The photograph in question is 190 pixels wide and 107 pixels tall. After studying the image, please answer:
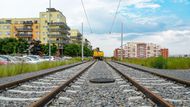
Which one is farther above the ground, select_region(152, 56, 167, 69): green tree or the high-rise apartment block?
the high-rise apartment block

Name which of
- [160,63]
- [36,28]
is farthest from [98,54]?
[36,28]

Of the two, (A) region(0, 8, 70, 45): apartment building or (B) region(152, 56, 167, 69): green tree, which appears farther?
(A) region(0, 8, 70, 45): apartment building

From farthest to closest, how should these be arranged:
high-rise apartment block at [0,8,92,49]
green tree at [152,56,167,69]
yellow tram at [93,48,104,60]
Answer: high-rise apartment block at [0,8,92,49]
yellow tram at [93,48,104,60]
green tree at [152,56,167,69]

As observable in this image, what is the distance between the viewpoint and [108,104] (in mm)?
7145

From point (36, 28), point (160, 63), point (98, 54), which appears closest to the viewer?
point (160, 63)

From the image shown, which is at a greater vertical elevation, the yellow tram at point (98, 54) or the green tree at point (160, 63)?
the yellow tram at point (98, 54)

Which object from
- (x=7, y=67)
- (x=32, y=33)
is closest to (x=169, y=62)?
(x=7, y=67)

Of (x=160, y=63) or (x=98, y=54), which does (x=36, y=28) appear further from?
(x=160, y=63)

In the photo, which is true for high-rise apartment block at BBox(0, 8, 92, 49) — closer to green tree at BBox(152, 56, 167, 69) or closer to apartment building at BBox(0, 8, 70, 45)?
apartment building at BBox(0, 8, 70, 45)

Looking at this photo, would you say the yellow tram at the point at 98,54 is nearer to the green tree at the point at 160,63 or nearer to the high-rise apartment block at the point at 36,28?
the high-rise apartment block at the point at 36,28

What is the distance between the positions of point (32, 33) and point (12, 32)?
856cm

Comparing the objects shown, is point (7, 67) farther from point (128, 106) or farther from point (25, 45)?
point (25, 45)

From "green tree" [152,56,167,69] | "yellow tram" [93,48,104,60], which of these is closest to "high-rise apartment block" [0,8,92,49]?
"yellow tram" [93,48,104,60]

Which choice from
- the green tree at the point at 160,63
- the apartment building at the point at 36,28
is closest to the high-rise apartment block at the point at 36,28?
the apartment building at the point at 36,28
